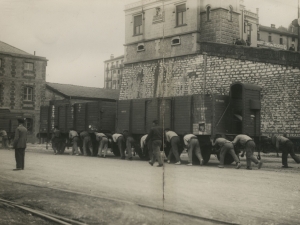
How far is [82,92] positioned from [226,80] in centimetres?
2024

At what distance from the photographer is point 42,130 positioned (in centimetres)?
2459

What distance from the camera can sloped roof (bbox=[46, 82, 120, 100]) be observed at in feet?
136

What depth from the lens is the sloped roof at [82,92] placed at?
41.5m

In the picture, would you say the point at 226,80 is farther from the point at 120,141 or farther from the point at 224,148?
the point at 224,148

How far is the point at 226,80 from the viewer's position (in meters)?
27.7

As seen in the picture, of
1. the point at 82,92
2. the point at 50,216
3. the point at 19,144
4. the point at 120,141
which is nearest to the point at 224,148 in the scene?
the point at 120,141

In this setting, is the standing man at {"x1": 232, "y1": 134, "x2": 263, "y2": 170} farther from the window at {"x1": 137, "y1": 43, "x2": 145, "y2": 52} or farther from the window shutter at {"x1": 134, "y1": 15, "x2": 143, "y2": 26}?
the window shutter at {"x1": 134, "y1": 15, "x2": 143, "y2": 26}

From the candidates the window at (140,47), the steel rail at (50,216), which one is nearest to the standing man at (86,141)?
the steel rail at (50,216)

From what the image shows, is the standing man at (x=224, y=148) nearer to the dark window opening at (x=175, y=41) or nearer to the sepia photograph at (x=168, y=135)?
the sepia photograph at (x=168, y=135)

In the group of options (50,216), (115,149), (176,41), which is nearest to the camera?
(50,216)

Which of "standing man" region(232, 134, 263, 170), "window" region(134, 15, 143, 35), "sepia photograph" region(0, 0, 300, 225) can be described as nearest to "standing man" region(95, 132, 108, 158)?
"sepia photograph" region(0, 0, 300, 225)

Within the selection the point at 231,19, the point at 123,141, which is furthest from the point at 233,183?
the point at 231,19

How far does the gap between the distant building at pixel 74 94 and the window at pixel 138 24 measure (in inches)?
393

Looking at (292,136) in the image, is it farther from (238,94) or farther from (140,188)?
(140,188)
